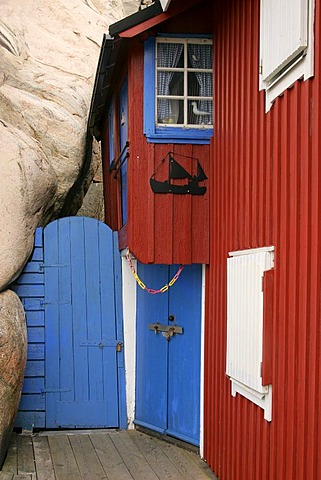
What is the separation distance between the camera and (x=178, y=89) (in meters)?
7.36

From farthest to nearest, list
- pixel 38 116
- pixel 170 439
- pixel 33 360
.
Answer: pixel 38 116, pixel 33 360, pixel 170 439

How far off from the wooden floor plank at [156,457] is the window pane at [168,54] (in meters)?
3.94

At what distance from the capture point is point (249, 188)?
229 inches

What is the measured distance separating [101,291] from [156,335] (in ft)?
3.14

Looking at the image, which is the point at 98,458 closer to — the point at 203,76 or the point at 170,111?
the point at 170,111

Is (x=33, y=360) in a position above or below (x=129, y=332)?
below

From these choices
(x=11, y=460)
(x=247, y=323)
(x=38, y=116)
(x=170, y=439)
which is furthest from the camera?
(x=38, y=116)

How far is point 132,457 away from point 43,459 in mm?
902

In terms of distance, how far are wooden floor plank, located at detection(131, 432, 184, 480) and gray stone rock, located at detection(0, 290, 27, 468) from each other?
1438mm

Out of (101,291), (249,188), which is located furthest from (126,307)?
(249,188)

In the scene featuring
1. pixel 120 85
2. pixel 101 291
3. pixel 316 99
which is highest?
pixel 120 85

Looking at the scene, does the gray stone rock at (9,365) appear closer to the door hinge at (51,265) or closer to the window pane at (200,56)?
the door hinge at (51,265)

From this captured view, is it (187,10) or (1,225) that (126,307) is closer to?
(1,225)

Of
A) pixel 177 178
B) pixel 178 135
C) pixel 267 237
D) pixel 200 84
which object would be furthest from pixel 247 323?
pixel 200 84
